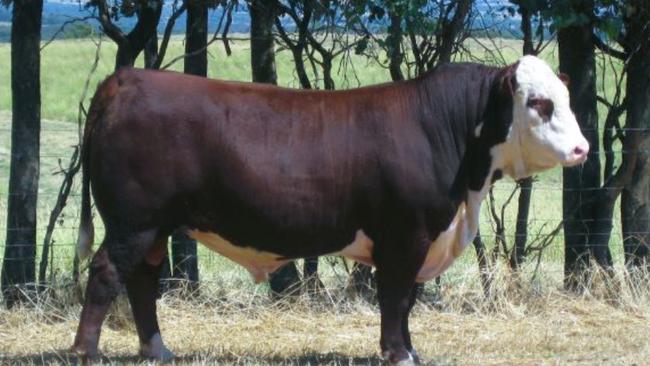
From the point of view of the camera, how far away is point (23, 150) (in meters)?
9.66

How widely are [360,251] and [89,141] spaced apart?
1.73 metres

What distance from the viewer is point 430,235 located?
746cm

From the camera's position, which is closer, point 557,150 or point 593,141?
point 557,150

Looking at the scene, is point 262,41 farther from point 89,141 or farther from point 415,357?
point 415,357

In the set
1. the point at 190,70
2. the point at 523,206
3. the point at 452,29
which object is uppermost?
the point at 452,29

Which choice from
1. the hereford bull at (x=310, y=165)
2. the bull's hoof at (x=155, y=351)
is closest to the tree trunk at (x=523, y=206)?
the hereford bull at (x=310, y=165)

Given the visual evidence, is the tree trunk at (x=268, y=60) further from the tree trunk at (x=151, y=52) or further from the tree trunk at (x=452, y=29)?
the tree trunk at (x=452, y=29)

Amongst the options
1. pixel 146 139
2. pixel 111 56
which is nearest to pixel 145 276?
pixel 146 139

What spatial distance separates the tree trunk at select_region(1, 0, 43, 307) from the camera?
31.4ft

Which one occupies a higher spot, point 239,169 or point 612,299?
point 239,169

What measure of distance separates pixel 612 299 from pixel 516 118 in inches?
119

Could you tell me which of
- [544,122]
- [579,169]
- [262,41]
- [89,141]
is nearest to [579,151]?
[544,122]

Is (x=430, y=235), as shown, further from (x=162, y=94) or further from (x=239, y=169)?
(x=162, y=94)

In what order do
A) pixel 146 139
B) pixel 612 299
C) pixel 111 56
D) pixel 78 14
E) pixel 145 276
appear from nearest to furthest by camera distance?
pixel 146 139 → pixel 145 276 → pixel 612 299 → pixel 78 14 → pixel 111 56
